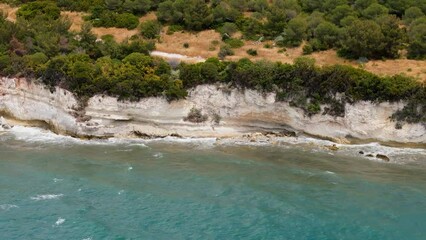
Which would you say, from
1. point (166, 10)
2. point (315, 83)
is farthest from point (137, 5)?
point (315, 83)

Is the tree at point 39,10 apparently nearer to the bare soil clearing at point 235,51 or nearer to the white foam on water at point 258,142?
the bare soil clearing at point 235,51

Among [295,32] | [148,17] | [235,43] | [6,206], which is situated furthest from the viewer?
[148,17]

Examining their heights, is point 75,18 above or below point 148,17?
below

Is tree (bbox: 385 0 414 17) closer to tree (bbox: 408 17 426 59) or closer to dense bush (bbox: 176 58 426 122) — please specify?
tree (bbox: 408 17 426 59)

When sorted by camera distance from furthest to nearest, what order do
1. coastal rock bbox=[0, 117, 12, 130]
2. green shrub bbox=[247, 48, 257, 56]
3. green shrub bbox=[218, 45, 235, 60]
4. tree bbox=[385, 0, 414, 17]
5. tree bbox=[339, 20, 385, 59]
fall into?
1. tree bbox=[385, 0, 414, 17]
2. green shrub bbox=[247, 48, 257, 56]
3. green shrub bbox=[218, 45, 235, 60]
4. tree bbox=[339, 20, 385, 59]
5. coastal rock bbox=[0, 117, 12, 130]

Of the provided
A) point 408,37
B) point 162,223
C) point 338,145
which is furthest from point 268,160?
point 408,37

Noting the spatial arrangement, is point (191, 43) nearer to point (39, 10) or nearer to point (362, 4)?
point (362, 4)

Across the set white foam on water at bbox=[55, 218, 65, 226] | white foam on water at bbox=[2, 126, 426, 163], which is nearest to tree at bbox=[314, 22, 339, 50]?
white foam on water at bbox=[2, 126, 426, 163]
